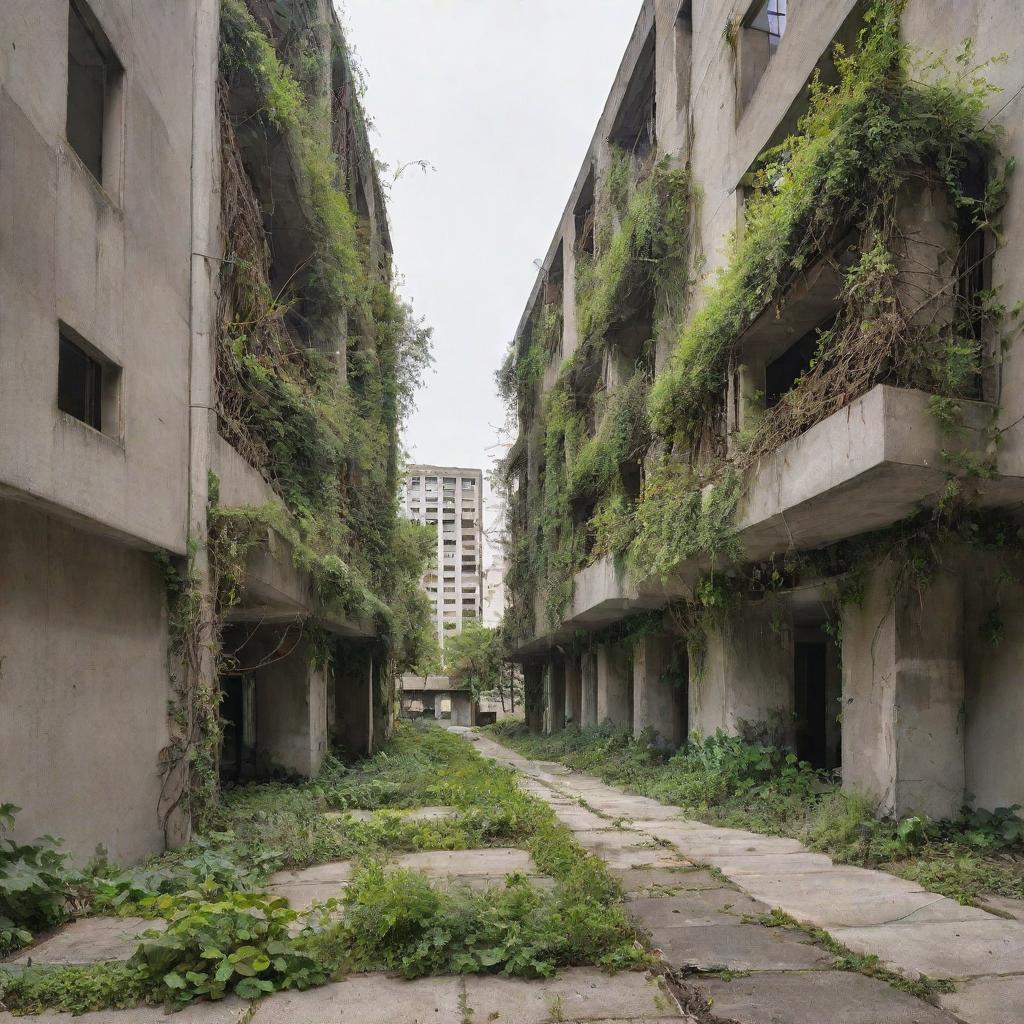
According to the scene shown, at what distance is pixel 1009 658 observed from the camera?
6879mm

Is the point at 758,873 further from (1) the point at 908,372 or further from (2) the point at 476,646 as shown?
(2) the point at 476,646

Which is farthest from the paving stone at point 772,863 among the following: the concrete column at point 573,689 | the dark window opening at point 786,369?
the concrete column at point 573,689

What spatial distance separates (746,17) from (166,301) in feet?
27.4

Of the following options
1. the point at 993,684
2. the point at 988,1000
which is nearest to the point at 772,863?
the point at 993,684

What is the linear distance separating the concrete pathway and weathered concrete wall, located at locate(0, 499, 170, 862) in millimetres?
3764

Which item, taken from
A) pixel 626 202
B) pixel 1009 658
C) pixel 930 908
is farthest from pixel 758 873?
pixel 626 202

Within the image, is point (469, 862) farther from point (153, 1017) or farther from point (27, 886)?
point (153, 1017)

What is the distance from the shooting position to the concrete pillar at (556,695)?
2509 centimetres

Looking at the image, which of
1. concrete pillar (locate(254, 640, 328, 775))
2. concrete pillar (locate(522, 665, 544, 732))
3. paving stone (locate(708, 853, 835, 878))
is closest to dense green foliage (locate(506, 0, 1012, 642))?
paving stone (locate(708, 853, 835, 878))

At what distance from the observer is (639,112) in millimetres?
16000

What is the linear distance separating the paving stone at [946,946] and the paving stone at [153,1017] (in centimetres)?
315

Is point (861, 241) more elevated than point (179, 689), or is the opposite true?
point (861, 241)

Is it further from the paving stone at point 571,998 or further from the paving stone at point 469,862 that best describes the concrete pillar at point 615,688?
the paving stone at point 571,998

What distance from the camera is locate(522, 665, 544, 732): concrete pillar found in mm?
28734
